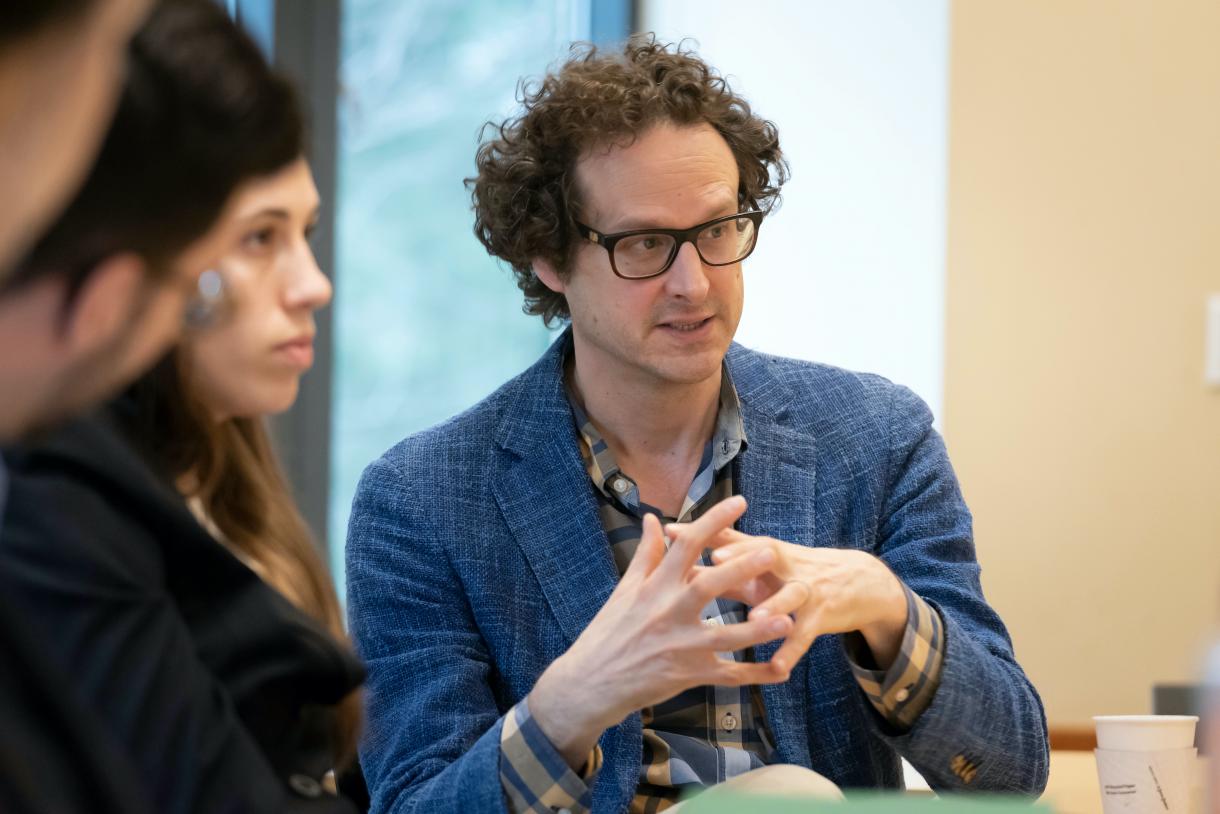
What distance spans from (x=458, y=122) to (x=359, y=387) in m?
0.72

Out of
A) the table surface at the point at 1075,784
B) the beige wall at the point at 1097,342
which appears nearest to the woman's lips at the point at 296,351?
the table surface at the point at 1075,784

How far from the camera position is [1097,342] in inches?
117

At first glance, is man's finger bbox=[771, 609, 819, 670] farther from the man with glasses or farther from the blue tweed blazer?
the blue tweed blazer

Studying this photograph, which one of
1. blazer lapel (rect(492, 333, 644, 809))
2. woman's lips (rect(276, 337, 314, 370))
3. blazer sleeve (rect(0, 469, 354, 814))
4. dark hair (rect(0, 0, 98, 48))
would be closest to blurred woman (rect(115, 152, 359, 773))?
woman's lips (rect(276, 337, 314, 370))

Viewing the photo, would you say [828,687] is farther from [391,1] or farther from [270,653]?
[391,1]

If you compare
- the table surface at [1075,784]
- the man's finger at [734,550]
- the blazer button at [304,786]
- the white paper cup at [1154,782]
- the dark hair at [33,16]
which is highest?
the dark hair at [33,16]

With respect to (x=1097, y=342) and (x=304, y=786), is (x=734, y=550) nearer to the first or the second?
(x=304, y=786)

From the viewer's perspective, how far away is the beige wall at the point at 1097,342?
293 cm

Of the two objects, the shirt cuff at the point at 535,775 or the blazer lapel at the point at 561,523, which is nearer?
the shirt cuff at the point at 535,775

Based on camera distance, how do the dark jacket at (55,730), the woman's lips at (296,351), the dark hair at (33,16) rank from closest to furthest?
Answer: the dark hair at (33,16) < the dark jacket at (55,730) < the woman's lips at (296,351)

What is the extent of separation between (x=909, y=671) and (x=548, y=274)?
90cm

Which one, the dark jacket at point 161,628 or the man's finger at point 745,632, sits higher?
the dark jacket at point 161,628

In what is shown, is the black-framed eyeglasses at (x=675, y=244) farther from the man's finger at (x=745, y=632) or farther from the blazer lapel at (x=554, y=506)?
the man's finger at (x=745, y=632)

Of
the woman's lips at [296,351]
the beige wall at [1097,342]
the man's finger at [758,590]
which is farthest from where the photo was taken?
the beige wall at [1097,342]
